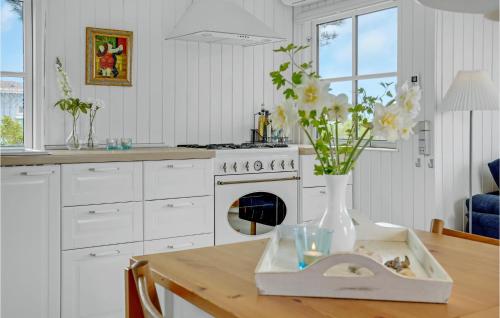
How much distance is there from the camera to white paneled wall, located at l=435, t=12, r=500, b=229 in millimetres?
4004

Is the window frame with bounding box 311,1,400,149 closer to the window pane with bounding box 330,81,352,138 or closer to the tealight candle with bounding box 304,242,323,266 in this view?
the window pane with bounding box 330,81,352,138

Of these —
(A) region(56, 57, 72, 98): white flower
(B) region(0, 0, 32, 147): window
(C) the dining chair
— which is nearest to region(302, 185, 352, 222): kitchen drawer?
(A) region(56, 57, 72, 98): white flower

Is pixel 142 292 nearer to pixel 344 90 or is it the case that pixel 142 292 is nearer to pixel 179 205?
pixel 179 205

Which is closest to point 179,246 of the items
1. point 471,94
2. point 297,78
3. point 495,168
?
point 471,94

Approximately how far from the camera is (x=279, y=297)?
3.89 feet

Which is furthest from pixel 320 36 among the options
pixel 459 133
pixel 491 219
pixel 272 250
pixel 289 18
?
pixel 272 250

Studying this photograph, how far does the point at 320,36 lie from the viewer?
4.84 meters

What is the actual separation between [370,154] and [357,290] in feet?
10.9

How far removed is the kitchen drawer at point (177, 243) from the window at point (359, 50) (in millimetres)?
1609

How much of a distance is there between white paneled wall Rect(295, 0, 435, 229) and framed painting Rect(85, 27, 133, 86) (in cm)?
175

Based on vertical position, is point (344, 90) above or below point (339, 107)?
above

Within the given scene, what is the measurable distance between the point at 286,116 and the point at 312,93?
0.09 meters


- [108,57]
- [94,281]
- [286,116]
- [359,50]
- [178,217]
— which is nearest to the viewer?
[286,116]

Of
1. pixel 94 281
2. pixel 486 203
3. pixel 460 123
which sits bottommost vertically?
pixel 94 281
